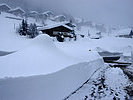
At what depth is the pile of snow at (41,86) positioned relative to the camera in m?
2.40

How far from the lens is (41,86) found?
292cm

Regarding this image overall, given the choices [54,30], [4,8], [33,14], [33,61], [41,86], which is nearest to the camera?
[41,86]

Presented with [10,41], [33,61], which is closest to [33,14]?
[10,41]

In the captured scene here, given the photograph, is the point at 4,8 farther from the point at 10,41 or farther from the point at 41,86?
the point at 41,86

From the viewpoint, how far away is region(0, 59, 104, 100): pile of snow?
7.88 ft

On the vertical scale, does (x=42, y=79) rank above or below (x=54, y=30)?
below

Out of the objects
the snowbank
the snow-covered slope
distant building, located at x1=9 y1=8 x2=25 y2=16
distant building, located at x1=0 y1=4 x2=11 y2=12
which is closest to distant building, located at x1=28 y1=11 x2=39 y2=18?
distant building, located at x1=9 y1=8 x2=25 y2=16

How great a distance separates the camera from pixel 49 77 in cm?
316

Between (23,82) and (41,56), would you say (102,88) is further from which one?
(23,82)

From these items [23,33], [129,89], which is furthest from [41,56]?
[23,33]

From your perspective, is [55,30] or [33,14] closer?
[55,30]

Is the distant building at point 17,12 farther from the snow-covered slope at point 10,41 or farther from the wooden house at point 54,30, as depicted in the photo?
the wooden house at point 54,30

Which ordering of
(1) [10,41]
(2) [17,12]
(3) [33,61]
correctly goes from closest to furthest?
(3) [33,61] < (1) [10,41] < (2) [17,12]

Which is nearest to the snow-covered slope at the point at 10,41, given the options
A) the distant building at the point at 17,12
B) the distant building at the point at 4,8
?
the distant building at the point at 17,12
